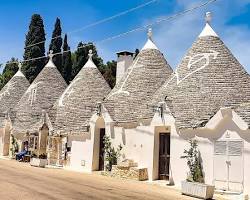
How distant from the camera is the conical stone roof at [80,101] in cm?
2797

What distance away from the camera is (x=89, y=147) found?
25141 millimetres

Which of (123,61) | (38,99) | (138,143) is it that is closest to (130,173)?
(138,143)

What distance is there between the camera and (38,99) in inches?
1310

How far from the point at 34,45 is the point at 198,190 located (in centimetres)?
3714

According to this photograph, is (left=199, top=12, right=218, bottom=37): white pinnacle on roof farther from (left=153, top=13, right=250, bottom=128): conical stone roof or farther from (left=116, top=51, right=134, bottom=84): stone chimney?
Result: (left=116, top=51, right=134, bottom=84): stone chimney

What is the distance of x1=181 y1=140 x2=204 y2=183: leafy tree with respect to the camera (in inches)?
700

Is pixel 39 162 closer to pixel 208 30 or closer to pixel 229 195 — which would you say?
pixel 208 30

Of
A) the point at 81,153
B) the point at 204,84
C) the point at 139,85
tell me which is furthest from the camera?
the point at 81,153

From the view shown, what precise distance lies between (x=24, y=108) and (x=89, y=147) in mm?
10504

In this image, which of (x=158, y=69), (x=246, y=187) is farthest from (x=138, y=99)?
(x=246, y=187)

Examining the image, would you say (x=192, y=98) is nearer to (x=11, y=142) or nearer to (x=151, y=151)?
(x=151, y=151)

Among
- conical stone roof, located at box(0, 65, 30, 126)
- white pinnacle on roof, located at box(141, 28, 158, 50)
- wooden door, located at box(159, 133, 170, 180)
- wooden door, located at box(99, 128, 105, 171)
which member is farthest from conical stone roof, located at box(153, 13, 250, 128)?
conical stone roof, located at box(0, 65, 30, 126)

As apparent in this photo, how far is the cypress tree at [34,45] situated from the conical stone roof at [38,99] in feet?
49.4

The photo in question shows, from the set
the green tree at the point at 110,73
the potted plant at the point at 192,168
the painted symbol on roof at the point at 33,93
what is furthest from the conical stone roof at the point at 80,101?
the green tree at the point at 110,73
